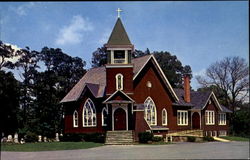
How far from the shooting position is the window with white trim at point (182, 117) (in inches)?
1380

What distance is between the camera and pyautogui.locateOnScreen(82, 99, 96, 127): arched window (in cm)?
3136

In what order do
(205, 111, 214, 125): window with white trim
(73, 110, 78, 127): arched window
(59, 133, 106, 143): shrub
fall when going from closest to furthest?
(59, 133, 106, 143): shrub → (73, 110, 78, 127): arched window → (205, 111, 214, 125): window with white trim

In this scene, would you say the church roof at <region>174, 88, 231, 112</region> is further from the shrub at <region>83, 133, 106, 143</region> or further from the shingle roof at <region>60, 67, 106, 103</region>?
the shrub at <region>83, 133, 106, 143</region>

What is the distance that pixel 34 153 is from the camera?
14.6 m

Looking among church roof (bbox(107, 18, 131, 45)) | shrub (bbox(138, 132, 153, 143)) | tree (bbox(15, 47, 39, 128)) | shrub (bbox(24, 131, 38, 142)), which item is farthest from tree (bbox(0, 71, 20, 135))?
church roof (bbox(107, 18, 131, 45))

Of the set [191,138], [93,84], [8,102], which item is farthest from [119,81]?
[8,102]

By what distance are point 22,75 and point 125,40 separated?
58.8 ft

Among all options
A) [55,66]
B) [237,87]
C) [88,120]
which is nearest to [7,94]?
[55,66]

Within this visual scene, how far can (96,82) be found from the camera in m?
32.6

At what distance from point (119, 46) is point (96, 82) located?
4.91m

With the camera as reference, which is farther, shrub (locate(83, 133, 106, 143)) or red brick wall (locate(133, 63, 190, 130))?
red brick wall (locate(133, 63, 190, 130))

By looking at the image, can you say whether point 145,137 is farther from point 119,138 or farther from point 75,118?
A: point 75,118

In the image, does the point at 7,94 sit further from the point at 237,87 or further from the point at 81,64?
the point at 237,87

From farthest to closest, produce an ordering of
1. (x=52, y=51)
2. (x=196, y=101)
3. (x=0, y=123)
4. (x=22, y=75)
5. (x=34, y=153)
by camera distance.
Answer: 1. (x=196, y=101)
2. (x=34, y=153)
3. (x=52, y=51)
4. (x=22, y=75)
5. (x=0, y=123)
